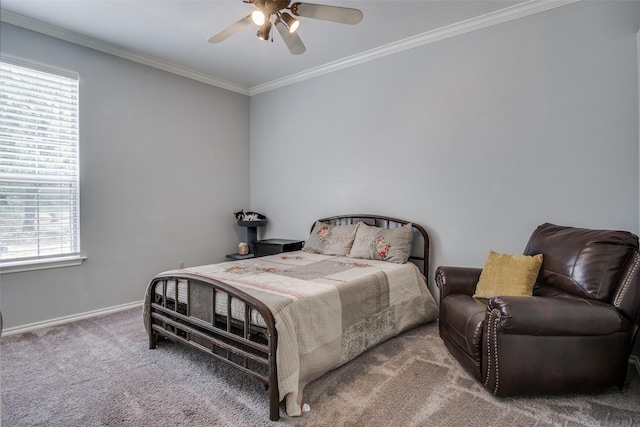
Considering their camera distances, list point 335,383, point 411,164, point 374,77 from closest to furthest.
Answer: point 335,383, point 411,164, point 374,77

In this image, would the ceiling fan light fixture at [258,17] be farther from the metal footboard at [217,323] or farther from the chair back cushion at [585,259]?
the chair back cushion at [585,259]

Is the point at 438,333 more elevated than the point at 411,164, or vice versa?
the point at 411,164

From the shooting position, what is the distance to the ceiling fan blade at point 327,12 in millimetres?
2188

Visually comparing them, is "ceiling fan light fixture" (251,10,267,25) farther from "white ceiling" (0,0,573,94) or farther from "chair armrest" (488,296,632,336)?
"chair armrest" (488,296,632,336)

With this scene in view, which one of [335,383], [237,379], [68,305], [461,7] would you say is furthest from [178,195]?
[461,7]

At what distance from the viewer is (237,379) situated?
2275 millimetres

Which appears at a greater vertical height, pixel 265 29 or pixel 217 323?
pixel 265 29

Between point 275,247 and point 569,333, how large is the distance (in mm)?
2953

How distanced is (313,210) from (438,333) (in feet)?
6.87

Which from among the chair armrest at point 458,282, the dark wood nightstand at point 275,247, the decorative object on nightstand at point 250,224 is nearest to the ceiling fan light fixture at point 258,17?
the chair armrest at point 458,282

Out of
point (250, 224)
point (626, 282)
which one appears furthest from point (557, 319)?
point (250, 224)

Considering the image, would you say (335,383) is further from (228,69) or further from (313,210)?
(228,69)

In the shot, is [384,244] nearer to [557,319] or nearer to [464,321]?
[464,321]

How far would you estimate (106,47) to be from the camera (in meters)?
3.59
